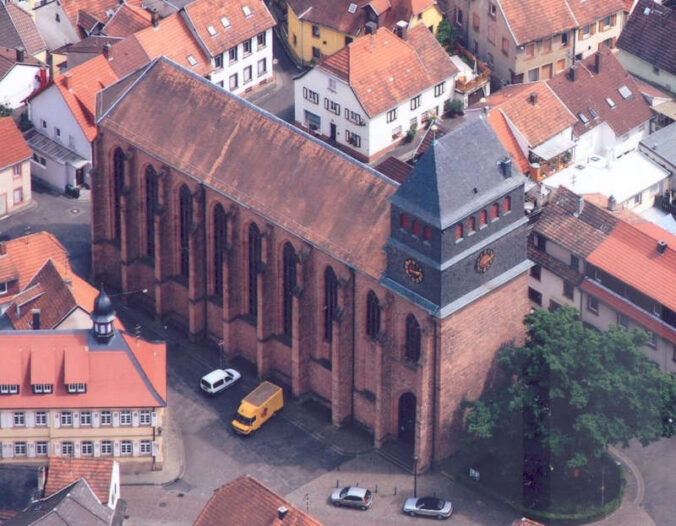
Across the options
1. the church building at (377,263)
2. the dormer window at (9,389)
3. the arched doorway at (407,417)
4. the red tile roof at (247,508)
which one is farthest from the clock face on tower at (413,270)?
the dormer window at (9,389)

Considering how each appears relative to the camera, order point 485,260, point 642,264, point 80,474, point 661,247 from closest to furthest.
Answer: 1. point 80,474
2. point 485,260
3. point 661,247
4. point 642,264

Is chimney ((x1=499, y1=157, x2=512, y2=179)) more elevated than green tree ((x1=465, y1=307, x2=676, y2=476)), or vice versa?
chimney ((x1=499, y1=157, x2=512, y2=179))

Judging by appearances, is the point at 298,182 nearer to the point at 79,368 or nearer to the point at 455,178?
the point at 455,178

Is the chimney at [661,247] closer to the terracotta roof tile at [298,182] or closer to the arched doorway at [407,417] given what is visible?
the arched doorway at [407,417]

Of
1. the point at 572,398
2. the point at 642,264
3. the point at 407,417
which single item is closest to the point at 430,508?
the point at 407,417

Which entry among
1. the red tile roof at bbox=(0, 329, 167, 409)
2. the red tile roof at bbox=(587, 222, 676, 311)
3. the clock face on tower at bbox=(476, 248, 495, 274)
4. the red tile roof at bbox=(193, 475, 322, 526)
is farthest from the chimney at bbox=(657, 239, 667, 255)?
the red tile roof at bbox=(193, 475, 322, 526)

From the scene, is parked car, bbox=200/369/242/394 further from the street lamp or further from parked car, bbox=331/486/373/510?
the street lamp
